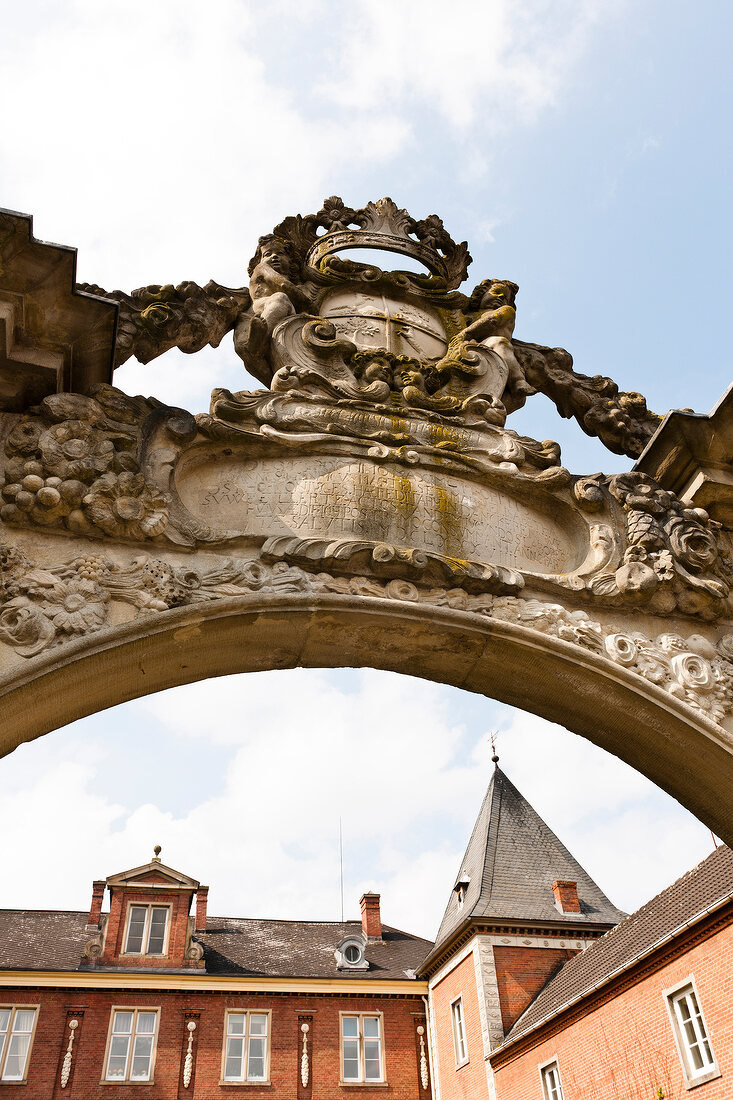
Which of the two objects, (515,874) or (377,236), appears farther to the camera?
(515,874)

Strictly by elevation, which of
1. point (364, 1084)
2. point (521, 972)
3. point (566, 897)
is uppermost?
point (566, 897)

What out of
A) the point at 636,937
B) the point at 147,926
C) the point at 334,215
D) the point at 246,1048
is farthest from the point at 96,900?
the point at 334,215

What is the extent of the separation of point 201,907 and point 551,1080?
1161cm

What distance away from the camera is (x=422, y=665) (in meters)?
4.08

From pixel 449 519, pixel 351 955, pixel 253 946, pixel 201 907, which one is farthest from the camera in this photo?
pixel 201 907

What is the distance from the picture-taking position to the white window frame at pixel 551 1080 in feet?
50.8

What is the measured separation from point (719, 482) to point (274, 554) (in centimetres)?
250

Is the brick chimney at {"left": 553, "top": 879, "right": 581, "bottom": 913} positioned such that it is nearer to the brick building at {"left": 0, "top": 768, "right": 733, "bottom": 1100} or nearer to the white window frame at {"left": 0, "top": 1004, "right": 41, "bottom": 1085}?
the brick building at {"left": 0, "top": 768, "right": 733, "bottom": 1100}

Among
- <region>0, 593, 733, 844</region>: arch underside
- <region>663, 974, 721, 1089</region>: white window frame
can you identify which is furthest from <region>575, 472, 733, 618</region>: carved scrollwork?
<region>663, 974, 721, 1089</region>: white window frame

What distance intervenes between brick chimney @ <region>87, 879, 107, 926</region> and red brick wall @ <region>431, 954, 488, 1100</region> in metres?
9.27

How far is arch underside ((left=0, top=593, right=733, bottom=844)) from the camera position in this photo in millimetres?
3449

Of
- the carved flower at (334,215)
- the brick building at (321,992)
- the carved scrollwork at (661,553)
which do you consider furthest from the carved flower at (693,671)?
the brick building at (321,992)

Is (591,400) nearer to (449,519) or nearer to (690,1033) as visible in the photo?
(449,519)

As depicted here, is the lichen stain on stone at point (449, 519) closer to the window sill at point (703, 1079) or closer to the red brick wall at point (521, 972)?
the window sill at point (703, 1079)
